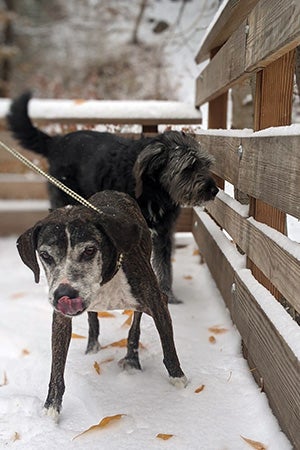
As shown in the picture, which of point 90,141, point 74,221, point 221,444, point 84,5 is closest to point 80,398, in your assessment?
point 221,444

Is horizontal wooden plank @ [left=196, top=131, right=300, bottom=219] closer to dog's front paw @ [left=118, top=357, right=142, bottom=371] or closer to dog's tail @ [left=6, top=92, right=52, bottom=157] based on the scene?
dog's front paw @ [left=118, top=357, right=142, bottom=371]

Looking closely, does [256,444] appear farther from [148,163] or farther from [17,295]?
[17,295]

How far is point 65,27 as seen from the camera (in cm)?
1522

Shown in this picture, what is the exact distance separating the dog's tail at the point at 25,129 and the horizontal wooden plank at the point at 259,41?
5.15 ft

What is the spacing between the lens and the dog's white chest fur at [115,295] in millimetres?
2125

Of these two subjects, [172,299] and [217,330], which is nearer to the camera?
[217,330]

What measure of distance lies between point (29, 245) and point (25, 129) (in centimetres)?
233

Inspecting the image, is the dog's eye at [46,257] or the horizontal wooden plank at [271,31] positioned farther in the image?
the dog's eye at [46,257]

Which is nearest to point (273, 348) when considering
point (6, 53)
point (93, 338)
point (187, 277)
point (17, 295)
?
point (93, 338)

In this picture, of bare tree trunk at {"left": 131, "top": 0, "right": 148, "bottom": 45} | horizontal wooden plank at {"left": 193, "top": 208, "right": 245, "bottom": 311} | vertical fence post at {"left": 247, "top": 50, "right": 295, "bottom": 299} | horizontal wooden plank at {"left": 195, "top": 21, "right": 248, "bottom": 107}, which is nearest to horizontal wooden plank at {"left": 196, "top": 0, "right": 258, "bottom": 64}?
horizontal wooden plank at {"left": 195, "top": 21, "right": 248, "bottom": 107}

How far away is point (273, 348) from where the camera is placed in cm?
192

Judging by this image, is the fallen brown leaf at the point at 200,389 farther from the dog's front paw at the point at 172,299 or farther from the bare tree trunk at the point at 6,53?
the bare tree trunk at the point at 6,53

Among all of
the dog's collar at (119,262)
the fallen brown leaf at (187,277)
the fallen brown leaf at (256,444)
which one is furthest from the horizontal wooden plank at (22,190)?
the fallen brown leaf at (256,444)

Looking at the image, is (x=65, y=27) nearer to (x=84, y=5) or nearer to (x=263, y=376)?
(x=84, y=5)
